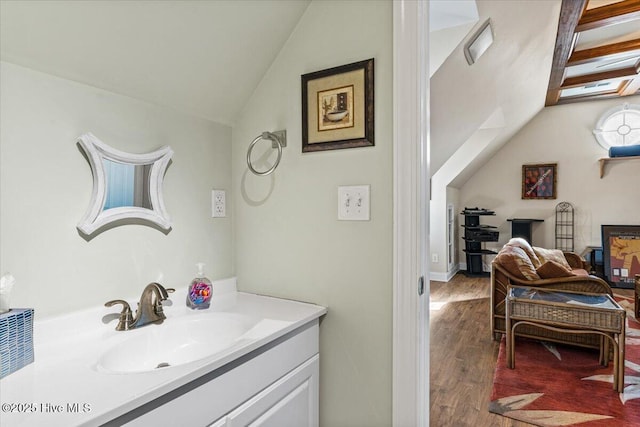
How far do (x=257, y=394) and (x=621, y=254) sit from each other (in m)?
6.05

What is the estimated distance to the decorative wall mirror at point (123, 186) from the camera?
106cm

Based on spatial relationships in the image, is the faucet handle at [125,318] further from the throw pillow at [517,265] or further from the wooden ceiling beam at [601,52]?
the wooden ceiling beam at [601,52]

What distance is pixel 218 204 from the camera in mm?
1493

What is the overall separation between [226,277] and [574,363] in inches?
104

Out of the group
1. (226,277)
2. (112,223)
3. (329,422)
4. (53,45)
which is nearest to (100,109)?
(53,45)

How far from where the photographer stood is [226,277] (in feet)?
5.00

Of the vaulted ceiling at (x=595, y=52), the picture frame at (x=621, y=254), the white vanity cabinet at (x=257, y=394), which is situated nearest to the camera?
the white vanity cabinet at (x=257, y=394)

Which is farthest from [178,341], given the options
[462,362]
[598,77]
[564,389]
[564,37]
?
Result: [598,77]

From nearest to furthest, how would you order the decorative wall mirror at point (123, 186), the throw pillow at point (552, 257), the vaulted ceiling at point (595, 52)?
the decorative wall mirror at point (123, 186) → the vaulted ceiling at point (595, 52) → the throw pillow at point (552, 257)

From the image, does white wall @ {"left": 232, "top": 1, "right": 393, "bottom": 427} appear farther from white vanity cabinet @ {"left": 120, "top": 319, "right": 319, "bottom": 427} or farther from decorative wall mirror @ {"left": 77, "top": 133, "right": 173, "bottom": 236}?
decorative wall mirror @ {"left": 77, "top": 133, "right": 173, "bottom": 236}

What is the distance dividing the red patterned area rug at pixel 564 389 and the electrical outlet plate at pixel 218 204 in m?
1.90

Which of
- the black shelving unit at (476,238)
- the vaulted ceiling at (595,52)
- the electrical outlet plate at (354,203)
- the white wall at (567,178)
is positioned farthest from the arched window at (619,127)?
the electrical outlet plate at (354,203)

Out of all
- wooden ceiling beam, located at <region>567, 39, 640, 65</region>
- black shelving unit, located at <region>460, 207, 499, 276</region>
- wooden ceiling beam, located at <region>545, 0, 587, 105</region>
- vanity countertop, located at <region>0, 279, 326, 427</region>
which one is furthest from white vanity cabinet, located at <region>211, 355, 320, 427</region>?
black shelving unit, located at <region>460, 207, 499, 276</region>

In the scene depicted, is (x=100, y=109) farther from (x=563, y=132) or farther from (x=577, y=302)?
(x=563, y=132)
